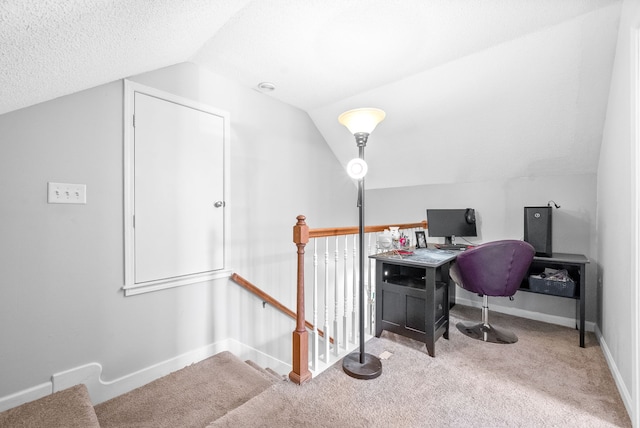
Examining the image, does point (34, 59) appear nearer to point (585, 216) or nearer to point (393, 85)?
point (393, 85)

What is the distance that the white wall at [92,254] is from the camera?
1559 millimetres

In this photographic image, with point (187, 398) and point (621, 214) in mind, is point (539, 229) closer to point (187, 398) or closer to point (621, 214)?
point (621, 214)

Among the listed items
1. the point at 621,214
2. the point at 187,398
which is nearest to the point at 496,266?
the point at 621,214

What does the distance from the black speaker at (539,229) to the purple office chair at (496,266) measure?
519 mm

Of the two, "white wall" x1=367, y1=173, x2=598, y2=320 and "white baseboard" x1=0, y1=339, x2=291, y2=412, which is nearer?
"white baseboard" x1=0, y1=339, x2=291, y2=412

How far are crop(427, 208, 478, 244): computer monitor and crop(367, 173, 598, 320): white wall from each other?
7.0 inches

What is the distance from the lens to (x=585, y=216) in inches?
106

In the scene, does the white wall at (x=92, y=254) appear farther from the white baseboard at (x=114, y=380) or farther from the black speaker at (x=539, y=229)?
the black speaker at (x=539, y=229)

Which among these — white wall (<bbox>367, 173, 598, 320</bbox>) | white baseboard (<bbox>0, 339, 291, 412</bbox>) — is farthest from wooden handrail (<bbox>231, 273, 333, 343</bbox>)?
white wall (<bbox>367, 173, 598, 320</bbox>)

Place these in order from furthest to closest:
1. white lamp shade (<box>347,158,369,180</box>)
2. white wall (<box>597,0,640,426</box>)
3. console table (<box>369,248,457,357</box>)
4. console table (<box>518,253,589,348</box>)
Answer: console table (<box>518,253,589,348</box>)
console table (<box>369,248,457,357</box>)
white lamp shade (<box>347,158,369,180</box>)
white wall (<box>597,0,640,426</box>)

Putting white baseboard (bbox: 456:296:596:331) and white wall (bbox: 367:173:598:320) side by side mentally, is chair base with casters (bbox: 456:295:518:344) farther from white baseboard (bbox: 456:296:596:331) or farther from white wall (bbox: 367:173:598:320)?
white wall (bbox: 367:173:598:320)

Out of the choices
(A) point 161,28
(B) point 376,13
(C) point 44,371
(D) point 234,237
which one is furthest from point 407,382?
(A) point 161,28

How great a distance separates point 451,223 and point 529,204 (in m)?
0.77

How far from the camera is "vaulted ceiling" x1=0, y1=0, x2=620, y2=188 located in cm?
114
